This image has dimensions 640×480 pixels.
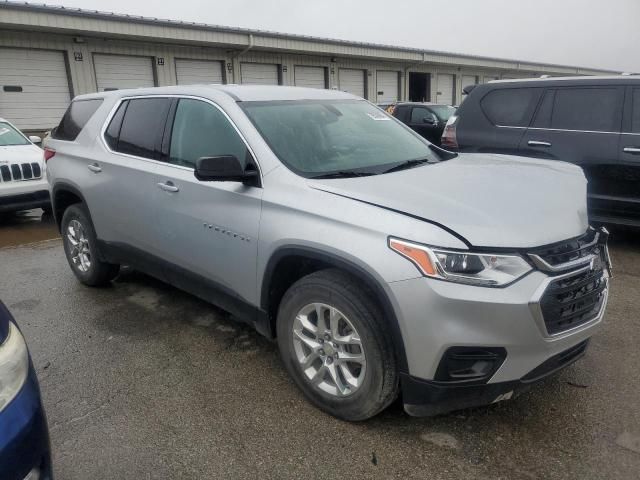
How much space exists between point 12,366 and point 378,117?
9.56ft

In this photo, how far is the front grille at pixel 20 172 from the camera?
7.62 meters

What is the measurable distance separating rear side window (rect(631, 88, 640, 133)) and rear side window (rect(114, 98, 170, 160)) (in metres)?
4.43

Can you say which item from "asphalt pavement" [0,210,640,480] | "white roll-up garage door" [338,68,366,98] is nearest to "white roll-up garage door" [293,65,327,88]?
"white roll-up garage door" [338,68,366,98]

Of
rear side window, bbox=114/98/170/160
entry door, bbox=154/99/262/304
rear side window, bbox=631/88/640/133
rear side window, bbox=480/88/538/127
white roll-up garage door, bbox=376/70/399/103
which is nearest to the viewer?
entry door, bbox=154/99/262/304

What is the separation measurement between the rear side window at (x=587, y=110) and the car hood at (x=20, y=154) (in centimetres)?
726

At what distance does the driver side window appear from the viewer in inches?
128

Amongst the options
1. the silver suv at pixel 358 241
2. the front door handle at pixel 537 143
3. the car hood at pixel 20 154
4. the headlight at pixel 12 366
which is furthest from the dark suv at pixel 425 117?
the headlight at pixel 12 366

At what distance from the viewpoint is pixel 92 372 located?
3334mm

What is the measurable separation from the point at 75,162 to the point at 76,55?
13550 mm

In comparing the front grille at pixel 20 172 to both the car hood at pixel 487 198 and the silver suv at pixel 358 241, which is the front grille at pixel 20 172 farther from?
the car hood at pixel 487 198

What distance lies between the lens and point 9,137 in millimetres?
8562

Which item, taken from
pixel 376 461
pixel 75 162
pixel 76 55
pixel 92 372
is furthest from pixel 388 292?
pixel 76 55

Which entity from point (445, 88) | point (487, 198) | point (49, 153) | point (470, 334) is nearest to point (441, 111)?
point (49, 153)

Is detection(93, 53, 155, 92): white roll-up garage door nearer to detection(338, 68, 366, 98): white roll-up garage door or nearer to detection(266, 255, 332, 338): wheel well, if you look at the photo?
detection(338, 68, 366, 98): white roll-up garage door
